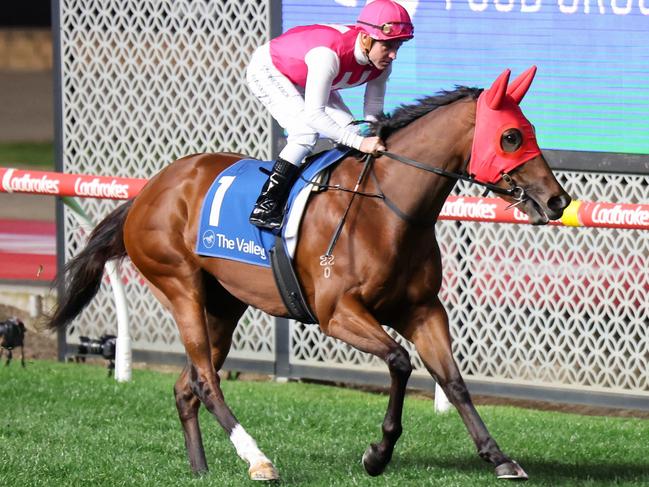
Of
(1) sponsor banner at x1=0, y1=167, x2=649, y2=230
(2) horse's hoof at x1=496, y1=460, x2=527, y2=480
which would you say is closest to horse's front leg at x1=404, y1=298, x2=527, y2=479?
(2) horse's hoof at x1=496, y1=460, x2=527, y2=480

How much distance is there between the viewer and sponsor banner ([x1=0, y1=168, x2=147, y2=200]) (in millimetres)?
8562

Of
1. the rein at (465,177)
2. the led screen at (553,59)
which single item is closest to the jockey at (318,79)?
the rein at (465,177)

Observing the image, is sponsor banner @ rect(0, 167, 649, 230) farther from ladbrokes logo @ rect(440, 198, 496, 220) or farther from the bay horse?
the bay horse

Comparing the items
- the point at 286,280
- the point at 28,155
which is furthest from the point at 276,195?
the point at 28,155

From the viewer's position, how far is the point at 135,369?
9.69 m

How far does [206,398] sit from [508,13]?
322cm

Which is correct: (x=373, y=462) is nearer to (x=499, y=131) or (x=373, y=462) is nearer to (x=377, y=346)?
(x=377, y=346)

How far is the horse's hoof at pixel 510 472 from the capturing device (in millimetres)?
5574

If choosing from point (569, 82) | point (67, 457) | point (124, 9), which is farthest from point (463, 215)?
point (124, 9)

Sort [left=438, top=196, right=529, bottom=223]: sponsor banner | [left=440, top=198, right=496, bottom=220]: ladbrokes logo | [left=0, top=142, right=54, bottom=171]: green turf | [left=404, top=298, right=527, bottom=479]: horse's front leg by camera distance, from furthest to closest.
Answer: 1. [left=0, top=142, right=54, bottom=171]: green turf
2. [left=440, top=198, right=496, bottom=220]: ladbrokes logo
3. [left=438, top=196, right=529, bottom=223]: sponsor banner
4. [left=404, top=298, right=527, bottom=479]: horse's front leg

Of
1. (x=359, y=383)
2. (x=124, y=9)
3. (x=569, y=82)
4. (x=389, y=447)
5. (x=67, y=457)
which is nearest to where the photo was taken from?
(x=389, y=447)

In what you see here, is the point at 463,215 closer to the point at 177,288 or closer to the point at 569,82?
the point at 569,82

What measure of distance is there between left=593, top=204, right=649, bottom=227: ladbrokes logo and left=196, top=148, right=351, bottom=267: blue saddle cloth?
1516 millimetres

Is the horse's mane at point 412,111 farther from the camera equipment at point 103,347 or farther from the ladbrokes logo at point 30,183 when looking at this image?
the camera equipment at point 103,347
